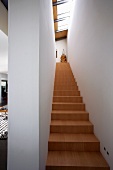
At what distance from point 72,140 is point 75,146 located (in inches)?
4.0

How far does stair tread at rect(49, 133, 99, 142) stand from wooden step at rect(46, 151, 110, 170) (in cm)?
19

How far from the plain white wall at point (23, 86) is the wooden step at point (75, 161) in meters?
0.77

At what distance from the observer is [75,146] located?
6.28ft

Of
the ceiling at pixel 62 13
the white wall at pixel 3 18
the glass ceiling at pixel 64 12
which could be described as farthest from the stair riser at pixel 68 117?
the glass ceiling at pixel 64 12

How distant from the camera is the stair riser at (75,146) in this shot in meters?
1.90

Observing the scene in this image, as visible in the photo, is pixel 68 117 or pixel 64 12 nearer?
pixel 68 117

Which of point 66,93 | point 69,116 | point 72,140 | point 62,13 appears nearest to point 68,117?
point 69,116

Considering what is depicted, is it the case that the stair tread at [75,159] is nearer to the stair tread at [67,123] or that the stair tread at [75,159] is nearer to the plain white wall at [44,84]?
the plain white wall at [44,84]

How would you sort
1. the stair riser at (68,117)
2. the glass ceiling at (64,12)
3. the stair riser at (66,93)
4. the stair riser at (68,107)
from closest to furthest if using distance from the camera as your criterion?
1. the stair riser at (68,117)
2. the stair riser at (68,107)
3. the stair riser at (66,93)
4. the glass ceiling at (64,12)

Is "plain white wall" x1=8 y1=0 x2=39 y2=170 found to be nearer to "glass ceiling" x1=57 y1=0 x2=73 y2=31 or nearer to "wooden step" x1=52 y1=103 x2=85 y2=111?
"wooden step" x1=52 y1=103 x2=85 y2=111

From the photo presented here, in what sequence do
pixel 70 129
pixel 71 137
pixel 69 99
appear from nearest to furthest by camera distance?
pixel 71 137 < pixel 70 129 < pixel 69 99

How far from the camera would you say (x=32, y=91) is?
1025 millimetres

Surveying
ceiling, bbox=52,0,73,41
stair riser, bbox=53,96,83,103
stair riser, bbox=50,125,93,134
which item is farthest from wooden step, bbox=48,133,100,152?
ceiling, bbox=52,0,73,41

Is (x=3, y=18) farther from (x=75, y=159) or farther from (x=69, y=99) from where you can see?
(x=75, y=159)
